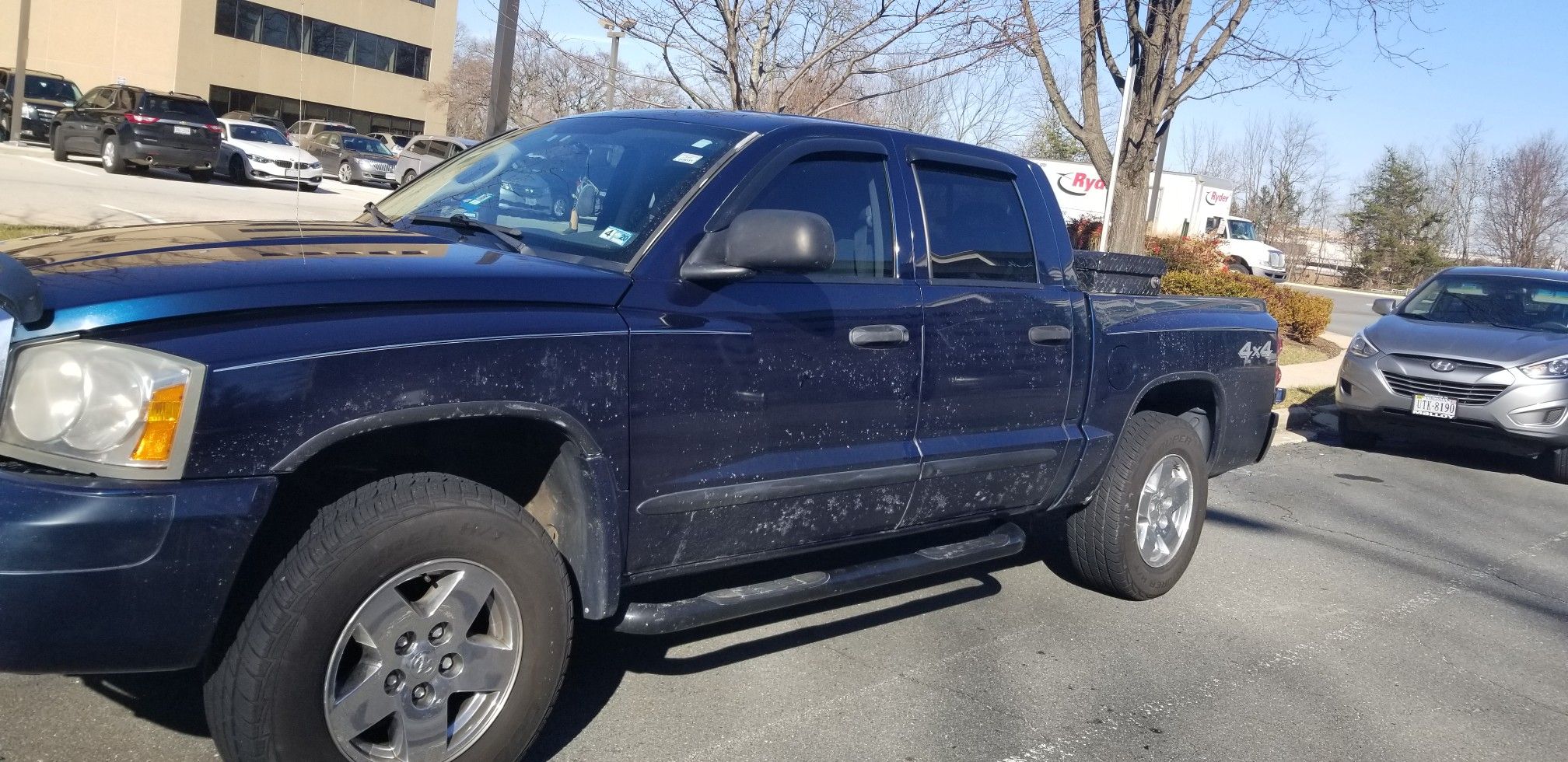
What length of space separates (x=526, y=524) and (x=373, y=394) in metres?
0.54

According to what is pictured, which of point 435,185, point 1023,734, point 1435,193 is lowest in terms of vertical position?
point 1023,734

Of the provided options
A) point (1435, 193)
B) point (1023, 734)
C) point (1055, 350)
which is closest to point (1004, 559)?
point (1055, 350)

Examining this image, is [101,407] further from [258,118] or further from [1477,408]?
[258,118]

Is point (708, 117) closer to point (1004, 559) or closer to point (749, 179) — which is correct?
point (749, 179)

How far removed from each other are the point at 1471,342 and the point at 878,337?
7892 mm

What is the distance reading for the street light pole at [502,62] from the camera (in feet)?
31.5

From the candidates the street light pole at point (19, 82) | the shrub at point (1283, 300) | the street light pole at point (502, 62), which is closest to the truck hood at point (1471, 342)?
the shrub at point (1283, 300)

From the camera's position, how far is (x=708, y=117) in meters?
4.29

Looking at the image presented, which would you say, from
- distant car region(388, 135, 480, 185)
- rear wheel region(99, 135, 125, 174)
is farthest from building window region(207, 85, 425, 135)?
rear wheel region(99, 135, 125, 174)

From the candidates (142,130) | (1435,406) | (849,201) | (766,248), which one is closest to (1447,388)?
(1435,406)

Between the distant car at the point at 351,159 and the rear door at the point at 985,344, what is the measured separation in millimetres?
31122

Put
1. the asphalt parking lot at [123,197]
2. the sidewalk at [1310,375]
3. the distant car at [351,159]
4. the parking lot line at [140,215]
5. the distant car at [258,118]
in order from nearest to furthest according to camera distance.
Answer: the sidewalk at [1310,375] → the parking lot line at [140,215] → the asphalt parking lot at [123,197] → the distant car at [258,118] → the distant car at [351,159]

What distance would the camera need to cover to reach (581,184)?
159 inches

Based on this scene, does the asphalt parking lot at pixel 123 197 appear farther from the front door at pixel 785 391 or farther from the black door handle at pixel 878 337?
the black door handle at pixel 878 337
